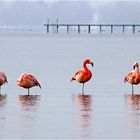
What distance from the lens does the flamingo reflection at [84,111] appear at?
18.5 m

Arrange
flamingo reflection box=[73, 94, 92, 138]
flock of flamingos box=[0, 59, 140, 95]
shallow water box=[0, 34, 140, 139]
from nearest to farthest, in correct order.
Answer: shallow water box=[0, 34, 140, 139] < flamingo reflection box=[73, 94, 92, 138] < flock of flamingos box=[0, 59, 140, 95]

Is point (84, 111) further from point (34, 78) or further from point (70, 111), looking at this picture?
point (34, 78)

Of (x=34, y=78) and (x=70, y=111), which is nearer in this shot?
(x=70, y=111)

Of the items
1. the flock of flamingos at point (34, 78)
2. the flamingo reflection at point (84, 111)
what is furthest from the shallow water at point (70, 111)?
the flock of flamingos at point (34, 78)

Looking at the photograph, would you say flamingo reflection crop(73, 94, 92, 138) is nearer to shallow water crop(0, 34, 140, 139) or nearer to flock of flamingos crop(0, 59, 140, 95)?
shallow water crop(0, 34, 140, 139)

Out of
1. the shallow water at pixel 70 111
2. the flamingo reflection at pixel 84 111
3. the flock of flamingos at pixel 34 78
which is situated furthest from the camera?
the flock of flamingos at pixel 34 78

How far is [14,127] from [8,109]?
347cm

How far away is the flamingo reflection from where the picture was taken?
60.7ft

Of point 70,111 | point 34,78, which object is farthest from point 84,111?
point 34,78

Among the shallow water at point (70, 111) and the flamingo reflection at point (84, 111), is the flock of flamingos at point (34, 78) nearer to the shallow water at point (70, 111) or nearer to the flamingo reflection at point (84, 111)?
the shallow water at point (70, 111)

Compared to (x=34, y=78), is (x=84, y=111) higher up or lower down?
lower down

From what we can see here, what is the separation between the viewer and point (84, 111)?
71.3 ft

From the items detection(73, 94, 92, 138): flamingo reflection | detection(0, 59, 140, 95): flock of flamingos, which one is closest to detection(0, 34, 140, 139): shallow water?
detection(73, 94, 92, 138): flamingo reflection

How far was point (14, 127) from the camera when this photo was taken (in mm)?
18703
